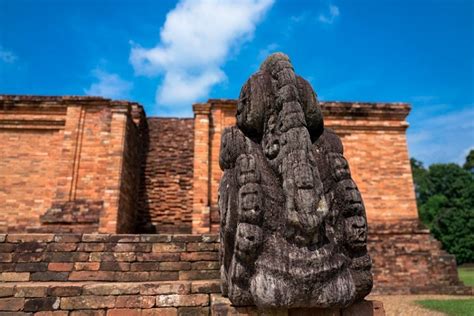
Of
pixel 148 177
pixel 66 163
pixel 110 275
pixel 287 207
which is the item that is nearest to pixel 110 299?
pixel 110 275

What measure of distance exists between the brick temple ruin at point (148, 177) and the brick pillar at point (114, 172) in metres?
0.03

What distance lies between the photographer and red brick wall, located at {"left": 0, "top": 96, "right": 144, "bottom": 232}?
10195mm

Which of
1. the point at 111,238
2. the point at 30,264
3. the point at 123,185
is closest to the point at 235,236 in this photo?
the point at 111,238

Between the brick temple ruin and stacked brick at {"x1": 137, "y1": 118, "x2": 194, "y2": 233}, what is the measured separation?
0.04m

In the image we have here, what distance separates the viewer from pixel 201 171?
11.2 m

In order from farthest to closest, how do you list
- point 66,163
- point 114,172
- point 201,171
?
point 201,171
point 66,163
point 114,172

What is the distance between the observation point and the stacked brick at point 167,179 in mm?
11781

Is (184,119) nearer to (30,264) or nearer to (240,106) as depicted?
(30,264)

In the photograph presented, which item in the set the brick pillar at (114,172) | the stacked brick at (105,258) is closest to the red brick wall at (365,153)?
the brick pillar at (114,172)

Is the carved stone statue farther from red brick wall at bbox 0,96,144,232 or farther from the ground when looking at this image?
red brick wall at bbox 0,96,144,232

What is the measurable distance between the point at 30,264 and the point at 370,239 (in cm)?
978

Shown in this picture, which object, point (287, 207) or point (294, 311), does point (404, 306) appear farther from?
point (287, 207)

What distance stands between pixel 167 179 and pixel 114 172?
8.38ft

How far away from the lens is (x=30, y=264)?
482 cm
